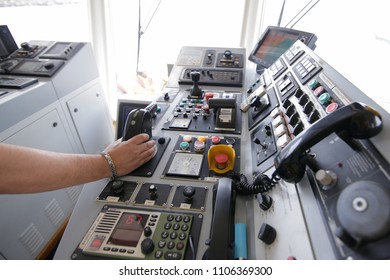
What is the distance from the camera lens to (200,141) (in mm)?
902

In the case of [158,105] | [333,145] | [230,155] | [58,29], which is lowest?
[58,29]

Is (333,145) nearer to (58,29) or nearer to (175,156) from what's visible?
(175,156)

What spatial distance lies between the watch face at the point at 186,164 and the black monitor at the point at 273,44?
1.10 m

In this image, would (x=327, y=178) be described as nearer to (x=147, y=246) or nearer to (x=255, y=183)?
(x=255, y=183)

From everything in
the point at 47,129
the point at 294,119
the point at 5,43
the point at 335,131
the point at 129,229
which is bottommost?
the point at 47,129

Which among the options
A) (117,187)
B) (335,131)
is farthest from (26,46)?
(335,131)

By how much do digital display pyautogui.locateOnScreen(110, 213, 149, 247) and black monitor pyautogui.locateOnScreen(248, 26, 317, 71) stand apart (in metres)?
1.42

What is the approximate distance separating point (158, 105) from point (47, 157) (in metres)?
0.69

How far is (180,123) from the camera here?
1074 millimetres

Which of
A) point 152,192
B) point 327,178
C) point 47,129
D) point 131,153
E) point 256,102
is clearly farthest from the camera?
point 47,129

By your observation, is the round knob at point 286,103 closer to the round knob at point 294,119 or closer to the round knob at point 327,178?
the round knob at point 294,119

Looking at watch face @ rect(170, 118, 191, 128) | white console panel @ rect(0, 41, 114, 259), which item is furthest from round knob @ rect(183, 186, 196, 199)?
white console panel @ rect(0, 41, 114, 259)

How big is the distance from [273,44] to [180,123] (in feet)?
3.49

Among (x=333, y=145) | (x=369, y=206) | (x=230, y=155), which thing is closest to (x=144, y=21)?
(x=230, y=155)
